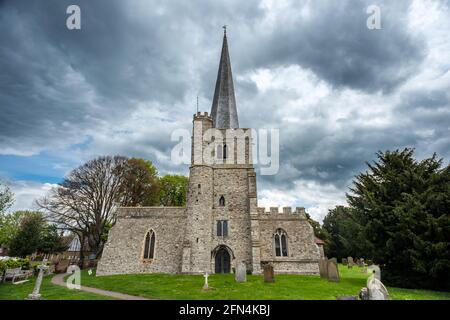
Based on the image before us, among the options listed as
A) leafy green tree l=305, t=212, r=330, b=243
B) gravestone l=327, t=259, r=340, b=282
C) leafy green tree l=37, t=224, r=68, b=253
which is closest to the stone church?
gravestone l=327, t=259, r=340, b=282

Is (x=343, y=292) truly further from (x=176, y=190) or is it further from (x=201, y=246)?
(x=176, y=190)

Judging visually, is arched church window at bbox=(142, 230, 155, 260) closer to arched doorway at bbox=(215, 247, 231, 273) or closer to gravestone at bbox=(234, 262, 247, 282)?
arched doorway at bbox=(215, 247, 231, 273)

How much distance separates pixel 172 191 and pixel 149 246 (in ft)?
53.2

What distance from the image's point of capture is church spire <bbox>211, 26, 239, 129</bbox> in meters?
24.8

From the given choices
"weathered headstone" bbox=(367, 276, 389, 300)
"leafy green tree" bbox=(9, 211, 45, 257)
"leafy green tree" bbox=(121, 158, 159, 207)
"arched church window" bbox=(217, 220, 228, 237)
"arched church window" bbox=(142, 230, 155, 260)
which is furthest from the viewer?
"leafy green tree" bbox=(121, 158, 159, 207)

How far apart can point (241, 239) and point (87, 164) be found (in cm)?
1870

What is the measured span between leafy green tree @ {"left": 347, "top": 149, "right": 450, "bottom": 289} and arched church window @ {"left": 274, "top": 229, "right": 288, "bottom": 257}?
6.65 metres

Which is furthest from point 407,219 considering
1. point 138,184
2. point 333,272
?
point 138,184

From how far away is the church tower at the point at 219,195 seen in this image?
19875 millimetres

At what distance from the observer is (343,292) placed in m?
11.2

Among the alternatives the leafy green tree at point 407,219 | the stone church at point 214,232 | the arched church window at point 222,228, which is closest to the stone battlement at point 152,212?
the stone church at point 214,232

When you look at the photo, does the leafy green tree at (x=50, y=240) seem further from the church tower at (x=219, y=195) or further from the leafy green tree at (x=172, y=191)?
the church tower at (x=219, y=195)

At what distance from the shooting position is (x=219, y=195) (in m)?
22.0
